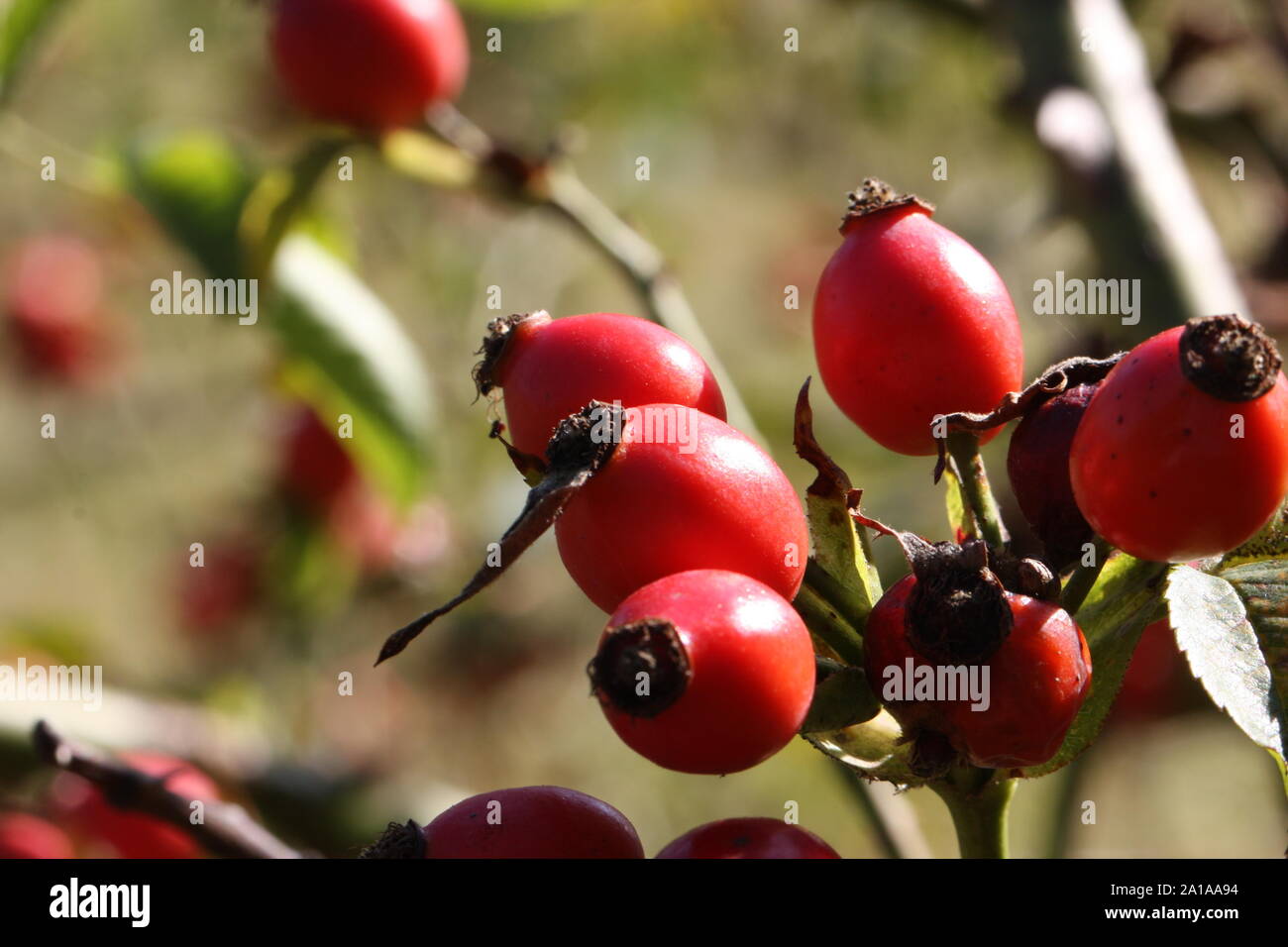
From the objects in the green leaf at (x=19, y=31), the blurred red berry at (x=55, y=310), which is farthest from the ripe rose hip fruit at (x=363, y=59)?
the blurred red berry at (x=55, y=310)

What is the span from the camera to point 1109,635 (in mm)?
1134

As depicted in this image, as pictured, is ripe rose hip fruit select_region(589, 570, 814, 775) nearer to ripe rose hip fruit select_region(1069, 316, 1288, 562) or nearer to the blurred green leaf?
ripe rose hip fruit select_region(1069, 316, 1288, 562)

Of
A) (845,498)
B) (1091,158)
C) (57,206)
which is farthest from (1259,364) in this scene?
(57,206)

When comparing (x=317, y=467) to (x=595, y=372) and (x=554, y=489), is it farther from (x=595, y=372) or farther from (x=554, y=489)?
(x=554, y=489)

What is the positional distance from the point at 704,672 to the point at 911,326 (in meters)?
0.41

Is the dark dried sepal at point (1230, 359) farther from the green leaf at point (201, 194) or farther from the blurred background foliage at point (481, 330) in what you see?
the green leaf at point (201, 194)

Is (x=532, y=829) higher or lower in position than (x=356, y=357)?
lower

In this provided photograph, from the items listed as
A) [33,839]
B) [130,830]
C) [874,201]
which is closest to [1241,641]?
[874,201]

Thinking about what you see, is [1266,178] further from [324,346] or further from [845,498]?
[845,498]

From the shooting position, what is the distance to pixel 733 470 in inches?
40.2

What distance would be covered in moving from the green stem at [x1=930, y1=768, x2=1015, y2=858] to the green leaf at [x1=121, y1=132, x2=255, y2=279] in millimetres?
1717

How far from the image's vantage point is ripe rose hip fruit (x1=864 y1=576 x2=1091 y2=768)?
0.99 metres
